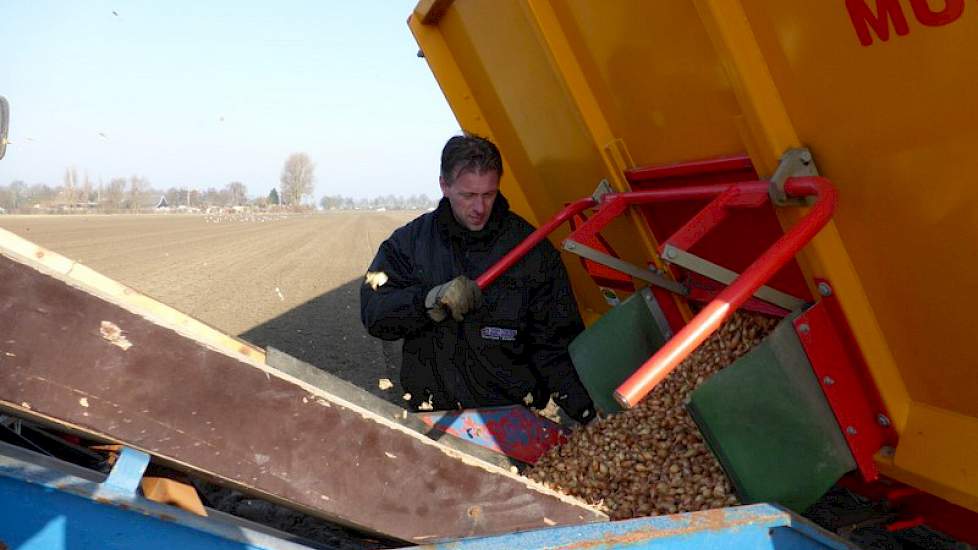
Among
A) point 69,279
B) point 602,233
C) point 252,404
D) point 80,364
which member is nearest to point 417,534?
point 252,404

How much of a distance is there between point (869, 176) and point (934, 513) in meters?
1.03

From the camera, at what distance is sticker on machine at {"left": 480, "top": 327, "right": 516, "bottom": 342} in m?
3.11

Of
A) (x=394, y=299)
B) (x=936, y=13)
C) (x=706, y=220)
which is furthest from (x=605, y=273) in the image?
(x=936, y=13)

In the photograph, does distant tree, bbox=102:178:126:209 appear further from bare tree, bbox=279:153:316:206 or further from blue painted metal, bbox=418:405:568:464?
blue painted metal, bbox=418:405:568:464

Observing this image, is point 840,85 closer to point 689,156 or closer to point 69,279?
point 689,156

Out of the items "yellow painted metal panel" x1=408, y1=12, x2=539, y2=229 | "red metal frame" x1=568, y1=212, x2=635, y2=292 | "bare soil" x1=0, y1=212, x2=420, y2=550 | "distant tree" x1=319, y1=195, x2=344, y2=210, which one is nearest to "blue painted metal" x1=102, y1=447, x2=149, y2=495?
"bare soil" x1=0, y1=212, x2=420, y2=550

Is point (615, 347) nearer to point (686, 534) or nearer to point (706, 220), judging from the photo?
point (706, 220)

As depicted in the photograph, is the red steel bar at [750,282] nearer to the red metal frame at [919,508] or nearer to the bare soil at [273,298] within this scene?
the red metal frame at [919,508]

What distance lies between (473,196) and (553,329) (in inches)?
28.3

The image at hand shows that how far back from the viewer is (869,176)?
1.61 m

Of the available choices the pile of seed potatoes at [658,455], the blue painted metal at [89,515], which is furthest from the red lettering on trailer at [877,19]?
the blue painted metal at [89,515]

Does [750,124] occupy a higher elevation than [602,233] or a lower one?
higher

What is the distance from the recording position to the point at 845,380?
1.81 m

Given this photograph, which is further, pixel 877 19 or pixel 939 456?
pixel 939 456
